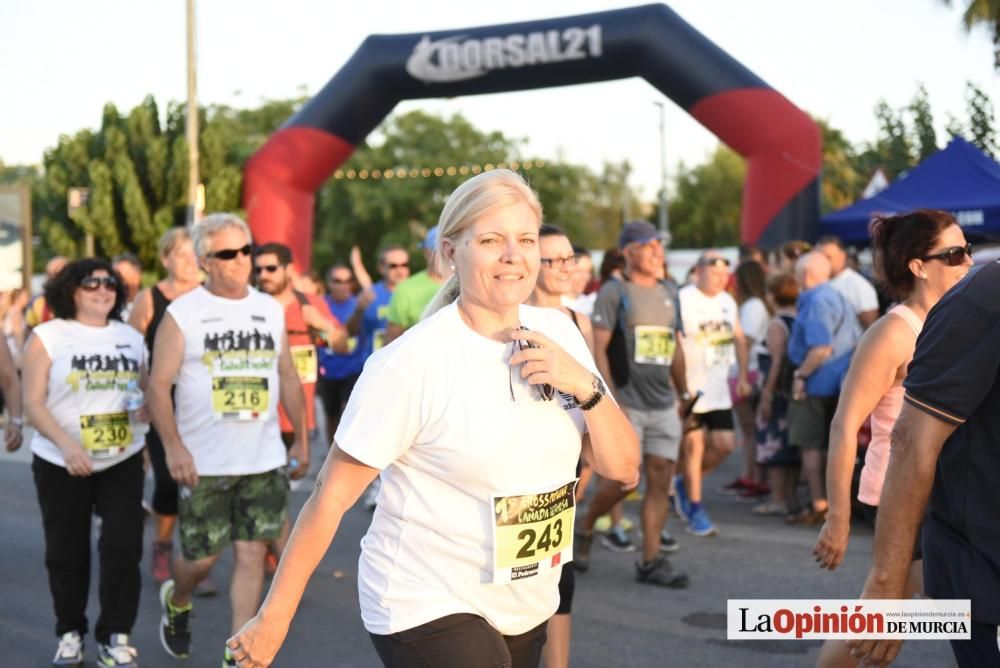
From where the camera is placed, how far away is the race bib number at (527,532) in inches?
101

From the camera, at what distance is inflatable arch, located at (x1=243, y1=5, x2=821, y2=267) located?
13703 millimetres

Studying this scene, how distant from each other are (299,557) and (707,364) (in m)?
5.51

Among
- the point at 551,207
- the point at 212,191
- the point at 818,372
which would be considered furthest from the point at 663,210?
the point at 818,372

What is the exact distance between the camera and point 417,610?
255 centimetres

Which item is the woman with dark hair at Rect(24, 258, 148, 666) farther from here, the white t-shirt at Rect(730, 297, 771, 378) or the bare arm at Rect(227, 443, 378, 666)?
the white t-shirt at Rect(730, 297, 771, 378)

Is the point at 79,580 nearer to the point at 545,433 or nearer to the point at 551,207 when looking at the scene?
the point at 545,433

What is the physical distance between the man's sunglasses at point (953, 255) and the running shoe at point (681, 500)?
487cm

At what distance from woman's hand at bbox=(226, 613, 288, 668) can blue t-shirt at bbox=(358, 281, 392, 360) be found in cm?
613

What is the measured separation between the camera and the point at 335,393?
9.50 m

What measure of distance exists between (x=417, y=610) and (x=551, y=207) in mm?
50650

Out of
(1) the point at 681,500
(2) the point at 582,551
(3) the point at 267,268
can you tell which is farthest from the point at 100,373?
(1) the point at 681,500

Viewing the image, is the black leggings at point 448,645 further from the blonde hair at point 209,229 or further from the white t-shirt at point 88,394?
the white t-shirt at point 88,394

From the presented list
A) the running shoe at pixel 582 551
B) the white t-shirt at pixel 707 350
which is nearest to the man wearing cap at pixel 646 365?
the running shoe at pixel 582 551

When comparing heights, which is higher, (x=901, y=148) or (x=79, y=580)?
(x=901, y=148)
